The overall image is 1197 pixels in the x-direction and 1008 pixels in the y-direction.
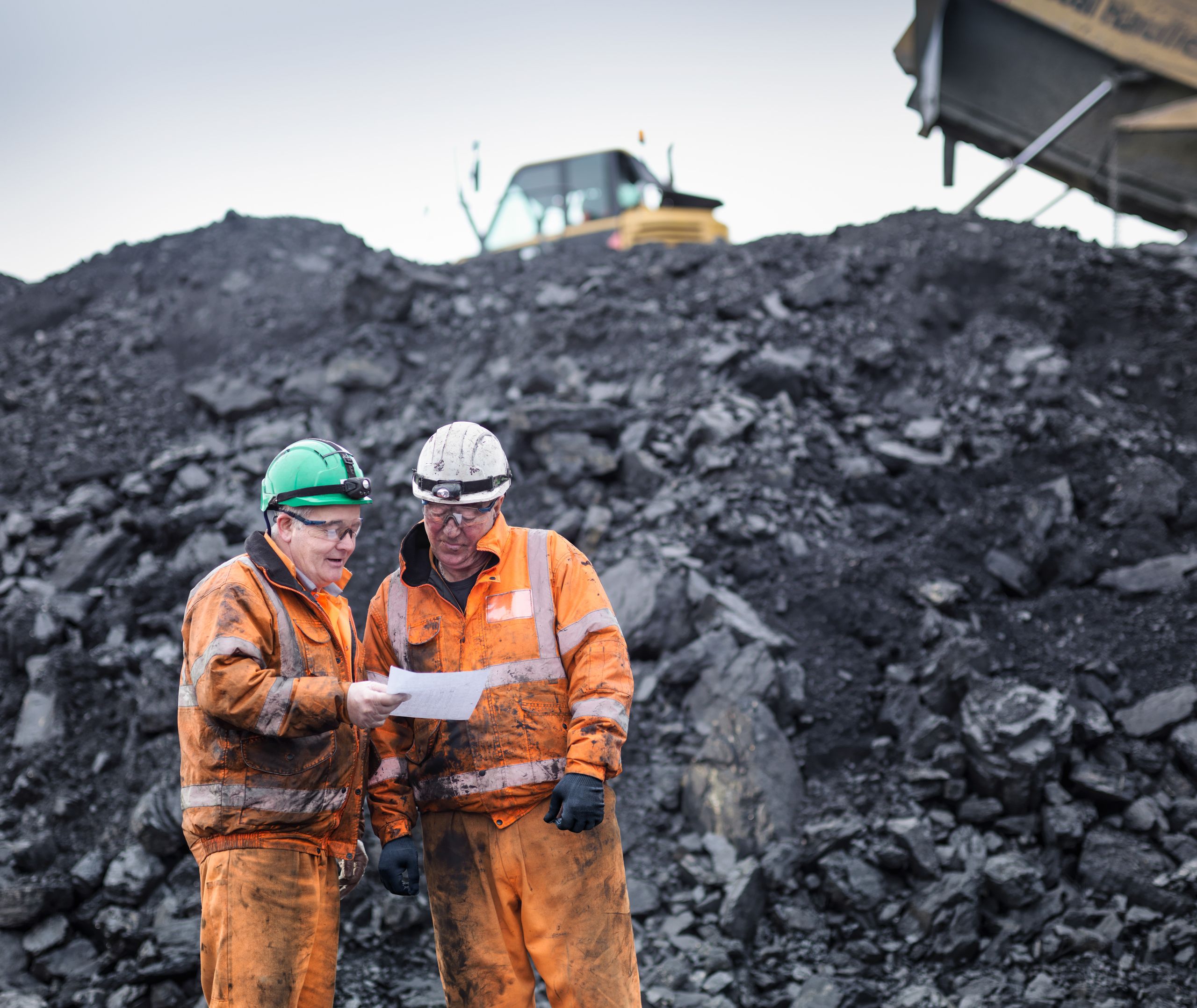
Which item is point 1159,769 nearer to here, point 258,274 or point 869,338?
point 869,338

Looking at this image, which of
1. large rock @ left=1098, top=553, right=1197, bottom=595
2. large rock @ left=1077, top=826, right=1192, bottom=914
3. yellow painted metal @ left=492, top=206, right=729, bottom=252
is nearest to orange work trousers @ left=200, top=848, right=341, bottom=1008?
large rock @ left=1077, top=826, right=1192, bottom=914

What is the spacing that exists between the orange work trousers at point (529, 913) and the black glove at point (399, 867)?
48 mm

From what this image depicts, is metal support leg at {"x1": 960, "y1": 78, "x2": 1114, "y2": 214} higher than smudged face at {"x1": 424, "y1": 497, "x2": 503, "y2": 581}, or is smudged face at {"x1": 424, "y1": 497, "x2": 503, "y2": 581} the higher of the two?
metal support leg at {"x1": 960, "y1": 78, "x2": 1114, "y2": 214}

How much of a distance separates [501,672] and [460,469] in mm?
621

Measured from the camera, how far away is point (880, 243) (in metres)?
9.81

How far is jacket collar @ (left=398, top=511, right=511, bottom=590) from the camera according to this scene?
2.89 metres

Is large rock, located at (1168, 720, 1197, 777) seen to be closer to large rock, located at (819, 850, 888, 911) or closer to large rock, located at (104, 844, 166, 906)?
large rock, located at (819, 850, 888, 911)

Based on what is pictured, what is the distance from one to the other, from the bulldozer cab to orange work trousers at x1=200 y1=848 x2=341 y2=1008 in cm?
1032

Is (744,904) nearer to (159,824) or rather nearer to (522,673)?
(522,673)

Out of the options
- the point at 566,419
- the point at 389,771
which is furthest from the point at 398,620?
the point at 566,419

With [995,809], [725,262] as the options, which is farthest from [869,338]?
[995,809]

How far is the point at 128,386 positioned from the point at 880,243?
25.1 ft

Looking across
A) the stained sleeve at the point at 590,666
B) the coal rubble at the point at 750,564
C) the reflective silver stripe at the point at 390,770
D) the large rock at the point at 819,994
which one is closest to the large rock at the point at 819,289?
the coal rubble at the point at 750,564

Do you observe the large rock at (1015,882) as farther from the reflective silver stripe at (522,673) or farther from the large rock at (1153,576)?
the reflective silver stripe at (522,673)
